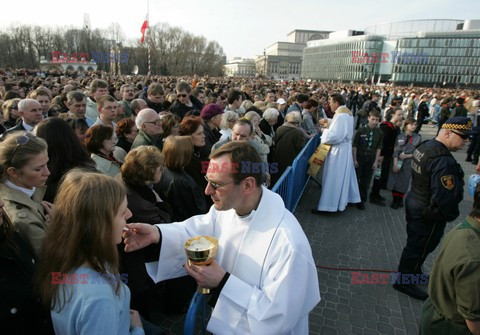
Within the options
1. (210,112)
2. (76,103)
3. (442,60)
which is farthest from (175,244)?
(442,60)

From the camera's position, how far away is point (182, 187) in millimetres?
3094

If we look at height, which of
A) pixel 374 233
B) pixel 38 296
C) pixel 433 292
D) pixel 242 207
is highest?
pixel 242 207

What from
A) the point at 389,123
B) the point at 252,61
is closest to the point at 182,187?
the point at 389,123

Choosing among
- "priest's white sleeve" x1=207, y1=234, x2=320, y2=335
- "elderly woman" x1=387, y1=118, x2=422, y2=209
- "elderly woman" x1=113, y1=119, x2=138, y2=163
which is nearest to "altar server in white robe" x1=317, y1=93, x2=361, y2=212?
"elderly woman" x1=387, y1=118, x2=422, y2=209

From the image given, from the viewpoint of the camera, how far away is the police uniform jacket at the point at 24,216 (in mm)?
1784

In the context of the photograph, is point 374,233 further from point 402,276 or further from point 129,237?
point 129,237

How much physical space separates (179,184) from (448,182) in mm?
2831

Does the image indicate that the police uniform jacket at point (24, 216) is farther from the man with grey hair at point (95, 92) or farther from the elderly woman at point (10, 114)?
the man with grey hair at point (95, 92)

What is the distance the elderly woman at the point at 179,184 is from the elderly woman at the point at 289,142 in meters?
2.89

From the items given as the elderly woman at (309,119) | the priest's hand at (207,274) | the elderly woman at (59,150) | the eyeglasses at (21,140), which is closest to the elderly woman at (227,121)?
the elderly woman at (59,150)

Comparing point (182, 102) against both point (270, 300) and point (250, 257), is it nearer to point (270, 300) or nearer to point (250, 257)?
point (250, 257)

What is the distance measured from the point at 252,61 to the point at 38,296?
166m

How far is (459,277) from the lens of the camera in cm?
175

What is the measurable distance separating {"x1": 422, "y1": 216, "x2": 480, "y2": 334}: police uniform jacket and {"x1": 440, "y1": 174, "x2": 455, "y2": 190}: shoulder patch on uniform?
4.59ft
